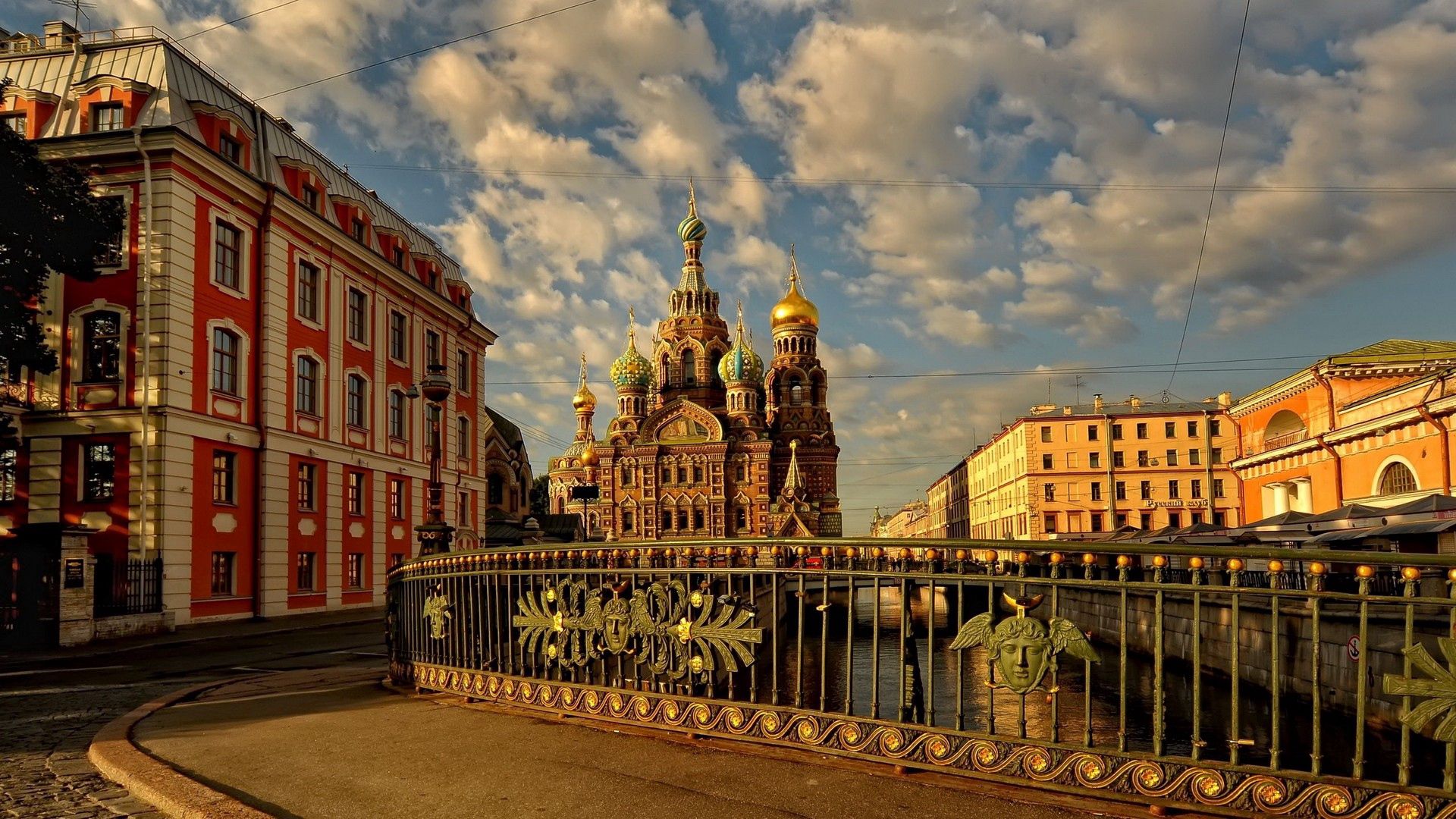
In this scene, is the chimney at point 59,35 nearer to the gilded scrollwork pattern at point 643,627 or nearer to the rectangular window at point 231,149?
the rectangular window at point 231,149

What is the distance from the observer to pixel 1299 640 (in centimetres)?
1655

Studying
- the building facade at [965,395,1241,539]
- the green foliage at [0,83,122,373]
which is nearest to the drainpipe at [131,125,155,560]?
the green foliage at [0,83,122,373]

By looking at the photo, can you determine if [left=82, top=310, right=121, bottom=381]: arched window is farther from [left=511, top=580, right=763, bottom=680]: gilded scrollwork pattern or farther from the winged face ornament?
the winged face ornament

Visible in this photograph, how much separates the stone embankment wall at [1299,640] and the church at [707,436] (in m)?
46.2

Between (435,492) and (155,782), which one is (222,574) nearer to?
(435,492)

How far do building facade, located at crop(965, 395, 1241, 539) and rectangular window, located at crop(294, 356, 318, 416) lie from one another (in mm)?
54218

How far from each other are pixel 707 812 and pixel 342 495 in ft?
82.3

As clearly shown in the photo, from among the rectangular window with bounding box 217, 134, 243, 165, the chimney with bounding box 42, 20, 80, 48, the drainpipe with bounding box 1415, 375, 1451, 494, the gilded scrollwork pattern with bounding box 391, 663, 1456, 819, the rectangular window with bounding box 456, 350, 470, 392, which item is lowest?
the gilded scrollwork pattern with bounding box 391, 663, 1456, 819

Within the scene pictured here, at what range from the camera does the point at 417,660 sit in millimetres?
9000

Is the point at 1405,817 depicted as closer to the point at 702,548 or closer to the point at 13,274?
the point at 702,548

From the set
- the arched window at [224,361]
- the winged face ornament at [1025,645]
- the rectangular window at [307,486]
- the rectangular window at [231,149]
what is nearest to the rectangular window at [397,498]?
the rectangular window at [307,486]

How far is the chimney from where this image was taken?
79.2ft

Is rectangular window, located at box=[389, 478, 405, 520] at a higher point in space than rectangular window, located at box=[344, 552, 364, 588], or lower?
higher

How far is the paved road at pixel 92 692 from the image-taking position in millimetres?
5637
